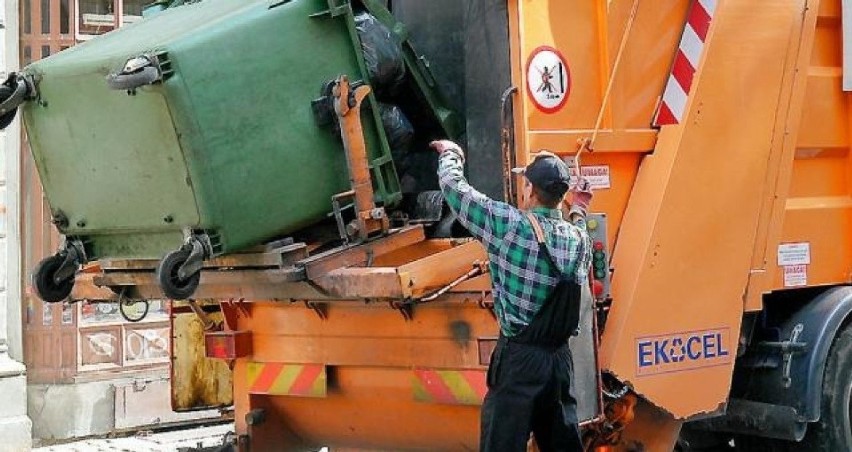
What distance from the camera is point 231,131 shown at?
3666mm

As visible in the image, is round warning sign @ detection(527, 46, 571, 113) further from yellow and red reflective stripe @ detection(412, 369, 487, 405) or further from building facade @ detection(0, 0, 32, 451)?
building facade @ detection(0, 0, 32, 451)

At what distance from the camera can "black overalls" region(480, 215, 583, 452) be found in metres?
3.58

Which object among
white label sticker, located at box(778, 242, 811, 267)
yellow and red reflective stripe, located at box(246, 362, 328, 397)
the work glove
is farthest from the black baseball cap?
white label sticker, located at box(778, 242, 811, 267)

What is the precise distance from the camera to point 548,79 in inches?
159

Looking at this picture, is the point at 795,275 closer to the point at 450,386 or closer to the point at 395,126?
the point at 450,386

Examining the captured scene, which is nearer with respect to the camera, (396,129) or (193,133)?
(193,133)

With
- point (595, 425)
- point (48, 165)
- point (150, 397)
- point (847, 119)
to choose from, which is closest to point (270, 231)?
point (48, 165)

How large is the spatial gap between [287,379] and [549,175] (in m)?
1.51

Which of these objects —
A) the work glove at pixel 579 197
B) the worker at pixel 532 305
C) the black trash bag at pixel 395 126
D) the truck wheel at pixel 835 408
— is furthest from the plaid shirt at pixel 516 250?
the truck wheel at pixel 835 408

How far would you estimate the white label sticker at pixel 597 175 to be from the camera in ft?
13.4

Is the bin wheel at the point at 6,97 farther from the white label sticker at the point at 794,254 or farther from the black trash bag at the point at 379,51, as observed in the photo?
the white label sticker at the point at 794,254

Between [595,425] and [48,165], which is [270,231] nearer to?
[48,165]

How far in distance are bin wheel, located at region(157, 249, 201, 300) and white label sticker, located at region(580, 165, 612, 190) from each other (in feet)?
4.23

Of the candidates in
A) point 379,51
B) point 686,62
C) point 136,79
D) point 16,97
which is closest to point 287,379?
point 379,51
